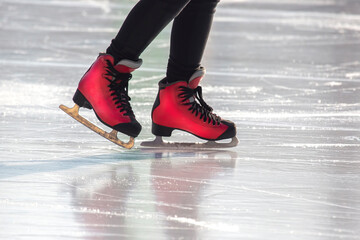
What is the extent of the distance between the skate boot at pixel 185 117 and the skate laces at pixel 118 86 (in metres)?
0.13

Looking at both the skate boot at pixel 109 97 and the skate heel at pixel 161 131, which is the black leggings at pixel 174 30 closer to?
the skate boot at pixel 109 97

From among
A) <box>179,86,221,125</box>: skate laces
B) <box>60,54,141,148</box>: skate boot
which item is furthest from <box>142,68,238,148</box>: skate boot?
<box>60,54,141,148</box>: skate boot

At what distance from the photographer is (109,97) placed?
3.01 metres

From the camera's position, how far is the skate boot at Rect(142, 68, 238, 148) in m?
3.11

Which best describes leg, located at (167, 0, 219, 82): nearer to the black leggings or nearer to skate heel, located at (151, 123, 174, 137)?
the black leggings

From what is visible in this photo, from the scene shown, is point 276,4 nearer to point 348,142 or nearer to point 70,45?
point 70,45

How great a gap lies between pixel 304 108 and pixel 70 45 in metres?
2.85

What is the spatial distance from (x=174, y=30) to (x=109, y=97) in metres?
0.31

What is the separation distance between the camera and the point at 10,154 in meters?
2.82

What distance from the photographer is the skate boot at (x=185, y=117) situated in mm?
3105

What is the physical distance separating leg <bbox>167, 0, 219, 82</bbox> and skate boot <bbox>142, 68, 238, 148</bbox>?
0.11 feet

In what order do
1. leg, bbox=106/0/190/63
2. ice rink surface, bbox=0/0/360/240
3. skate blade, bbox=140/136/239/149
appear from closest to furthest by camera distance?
ice rink surface, bbox=0/0/360/240, leg, bbox=106/0/190/63, skate blade, bbox=140/136/239/149

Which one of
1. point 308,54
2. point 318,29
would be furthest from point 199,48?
point 318,29

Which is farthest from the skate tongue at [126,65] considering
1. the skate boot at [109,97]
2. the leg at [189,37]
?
the leg at [189,37]
